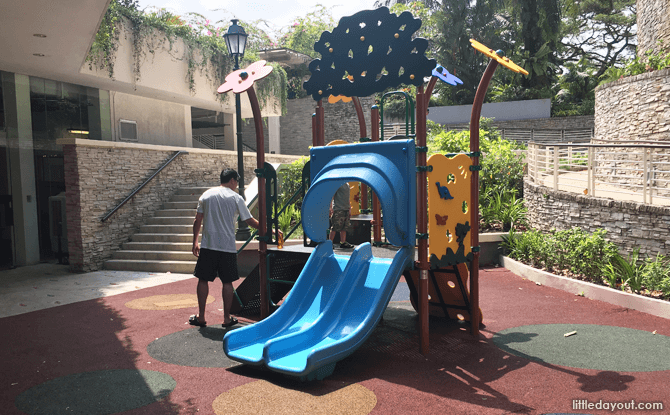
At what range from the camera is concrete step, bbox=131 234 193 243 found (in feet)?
36.3

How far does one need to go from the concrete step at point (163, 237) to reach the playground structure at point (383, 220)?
17.4 feet

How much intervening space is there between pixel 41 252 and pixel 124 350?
292 inches

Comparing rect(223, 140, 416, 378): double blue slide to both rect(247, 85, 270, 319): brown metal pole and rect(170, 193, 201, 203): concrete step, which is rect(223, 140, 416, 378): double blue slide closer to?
rect(247, 85, 270, 319): brown metal pole

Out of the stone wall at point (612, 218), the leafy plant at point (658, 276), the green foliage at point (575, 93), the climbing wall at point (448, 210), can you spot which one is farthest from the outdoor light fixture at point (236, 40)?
the green foliage at point (575, 93)

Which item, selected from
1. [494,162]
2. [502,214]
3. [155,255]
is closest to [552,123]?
[494,162]

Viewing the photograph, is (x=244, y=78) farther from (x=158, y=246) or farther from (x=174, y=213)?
(x=174, y=213)

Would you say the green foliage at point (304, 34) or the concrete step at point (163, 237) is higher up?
the green foliage at point (304, 34)

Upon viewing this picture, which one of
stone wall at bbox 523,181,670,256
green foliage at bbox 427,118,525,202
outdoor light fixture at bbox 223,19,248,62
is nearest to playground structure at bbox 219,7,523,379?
stone wall at bbox 523,181,670,256

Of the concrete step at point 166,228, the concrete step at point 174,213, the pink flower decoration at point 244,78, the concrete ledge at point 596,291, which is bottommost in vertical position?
the concrete ledge at point 596,291

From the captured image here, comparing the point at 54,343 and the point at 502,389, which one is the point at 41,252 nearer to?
the point at 54,343

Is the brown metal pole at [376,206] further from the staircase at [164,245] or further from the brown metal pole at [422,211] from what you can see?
the staircase at [164,245]

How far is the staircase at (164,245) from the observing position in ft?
34.0

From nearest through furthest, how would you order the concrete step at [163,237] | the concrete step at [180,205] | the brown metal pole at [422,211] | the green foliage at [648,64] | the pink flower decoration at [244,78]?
the brown metal pole at [422,211], the pink flower decoration at [244,78], the concrete step at [163,237], the concrete step at [180,205], the green foliage at [648,64]

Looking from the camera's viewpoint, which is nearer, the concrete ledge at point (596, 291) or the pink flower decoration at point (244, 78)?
the pink flower decoration at point (244, 78)
